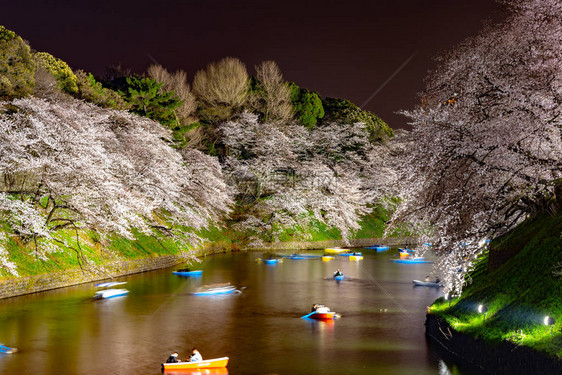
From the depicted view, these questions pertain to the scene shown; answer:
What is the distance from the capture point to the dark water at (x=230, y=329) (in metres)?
18.9

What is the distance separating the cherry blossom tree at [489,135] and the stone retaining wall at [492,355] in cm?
187

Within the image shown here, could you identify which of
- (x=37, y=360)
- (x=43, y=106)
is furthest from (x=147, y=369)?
(x=43, y=106)

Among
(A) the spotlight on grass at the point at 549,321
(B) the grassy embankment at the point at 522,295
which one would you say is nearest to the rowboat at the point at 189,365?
(B) the grassy embankment at the point at 522,295

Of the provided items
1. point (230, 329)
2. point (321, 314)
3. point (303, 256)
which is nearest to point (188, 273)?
point (230, 329)

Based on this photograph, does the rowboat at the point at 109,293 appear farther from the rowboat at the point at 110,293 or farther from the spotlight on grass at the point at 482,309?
the spotlight on grass at the point at 482,309

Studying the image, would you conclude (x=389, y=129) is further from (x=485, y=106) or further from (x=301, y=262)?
(x=485, y=106)

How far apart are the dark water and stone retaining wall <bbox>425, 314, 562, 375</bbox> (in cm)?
62

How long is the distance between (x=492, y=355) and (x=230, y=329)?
39.3 ft

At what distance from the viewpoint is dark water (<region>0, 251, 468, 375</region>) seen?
Answer: 18.9m

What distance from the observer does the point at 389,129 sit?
3770 inches

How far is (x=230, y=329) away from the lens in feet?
80.4

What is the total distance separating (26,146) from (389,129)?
7368 centimetres

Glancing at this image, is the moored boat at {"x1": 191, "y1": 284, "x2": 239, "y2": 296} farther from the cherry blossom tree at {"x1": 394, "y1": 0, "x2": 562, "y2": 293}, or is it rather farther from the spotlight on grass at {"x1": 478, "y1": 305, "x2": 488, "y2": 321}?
the spotlight on grass at {"x1": 478, "y1": 305, "x2": 488, "y2": 321}

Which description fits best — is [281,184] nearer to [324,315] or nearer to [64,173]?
[64,173]
